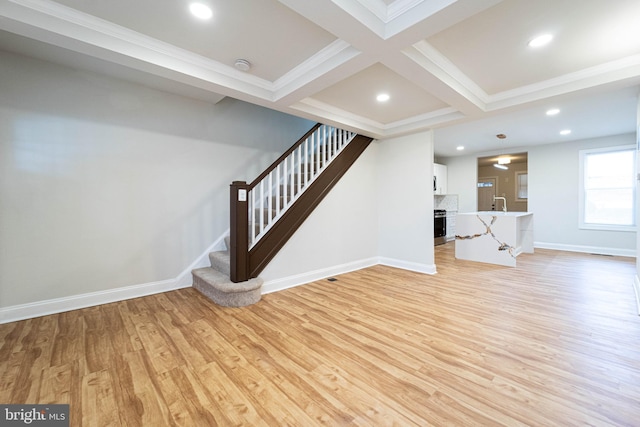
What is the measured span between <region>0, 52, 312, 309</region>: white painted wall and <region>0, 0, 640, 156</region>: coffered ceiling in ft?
1.12

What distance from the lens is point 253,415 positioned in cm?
138

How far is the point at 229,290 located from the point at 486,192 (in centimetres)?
1149

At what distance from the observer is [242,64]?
251 centimetres

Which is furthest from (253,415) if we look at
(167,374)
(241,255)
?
(241,255)

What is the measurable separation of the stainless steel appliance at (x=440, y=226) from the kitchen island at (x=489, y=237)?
4.98 ft

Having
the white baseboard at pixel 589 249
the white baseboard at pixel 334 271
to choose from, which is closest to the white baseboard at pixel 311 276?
the white baseboard at pixel 334 271

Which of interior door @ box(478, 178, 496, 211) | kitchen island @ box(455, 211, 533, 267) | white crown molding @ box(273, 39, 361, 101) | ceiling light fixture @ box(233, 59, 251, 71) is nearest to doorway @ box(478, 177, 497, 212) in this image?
interior door @ box(478, 178, 496, 211)

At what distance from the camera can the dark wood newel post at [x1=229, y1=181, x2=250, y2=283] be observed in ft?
9.62

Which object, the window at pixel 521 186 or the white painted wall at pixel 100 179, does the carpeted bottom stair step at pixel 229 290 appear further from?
the window at pixel 521 186

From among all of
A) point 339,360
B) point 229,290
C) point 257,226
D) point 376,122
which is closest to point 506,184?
point 376,122

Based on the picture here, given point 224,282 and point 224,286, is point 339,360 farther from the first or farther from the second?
point 224,282

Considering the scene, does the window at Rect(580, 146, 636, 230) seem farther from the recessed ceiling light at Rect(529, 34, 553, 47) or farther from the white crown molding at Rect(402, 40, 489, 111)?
the recessed ceiling light at Rect(529, 34, 553, 47)

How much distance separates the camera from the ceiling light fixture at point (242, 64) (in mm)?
2471

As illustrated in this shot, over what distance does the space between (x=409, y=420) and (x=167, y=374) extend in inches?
61.1
